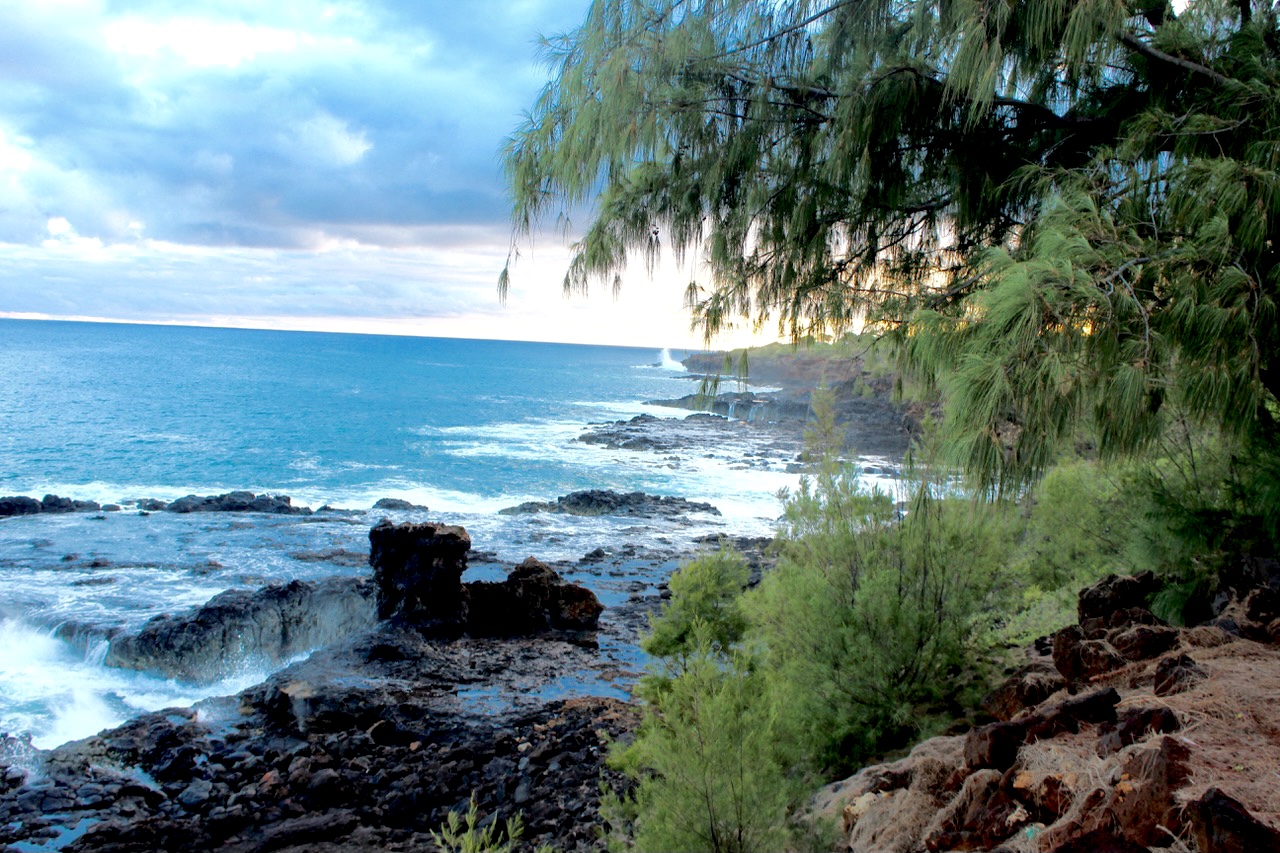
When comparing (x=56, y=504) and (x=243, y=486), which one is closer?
Answer: (x=56, y=504)

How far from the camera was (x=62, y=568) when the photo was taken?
68.4 feet

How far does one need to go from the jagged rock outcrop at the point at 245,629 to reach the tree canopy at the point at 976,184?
12690 mm

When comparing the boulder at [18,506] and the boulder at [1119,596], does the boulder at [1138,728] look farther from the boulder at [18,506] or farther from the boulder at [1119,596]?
the boulder at [18,506]

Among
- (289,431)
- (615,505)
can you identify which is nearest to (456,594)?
(615,505)

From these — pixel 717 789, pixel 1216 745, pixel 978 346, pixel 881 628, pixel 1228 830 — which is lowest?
pixel 717 789

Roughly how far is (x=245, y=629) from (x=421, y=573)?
336cm

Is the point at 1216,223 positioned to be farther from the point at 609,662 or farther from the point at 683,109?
the point at 609,662

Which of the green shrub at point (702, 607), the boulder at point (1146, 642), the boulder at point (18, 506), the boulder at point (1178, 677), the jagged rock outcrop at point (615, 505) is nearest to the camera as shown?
the boulder at point (1178, 677)

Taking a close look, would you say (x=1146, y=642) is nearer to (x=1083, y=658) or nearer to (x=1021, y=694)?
(x=1083, y=658)

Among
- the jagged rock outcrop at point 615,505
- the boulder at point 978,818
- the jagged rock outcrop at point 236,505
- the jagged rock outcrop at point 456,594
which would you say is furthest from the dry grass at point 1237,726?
the jagged rock outcrop at point 236,505

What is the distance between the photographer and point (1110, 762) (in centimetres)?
370

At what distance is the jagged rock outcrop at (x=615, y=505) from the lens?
31.1 m

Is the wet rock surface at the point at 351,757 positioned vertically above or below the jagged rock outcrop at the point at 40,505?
above

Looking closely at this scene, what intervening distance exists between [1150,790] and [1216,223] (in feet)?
8.20
